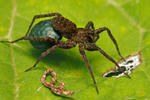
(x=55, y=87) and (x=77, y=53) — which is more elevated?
(x=77, y=53)

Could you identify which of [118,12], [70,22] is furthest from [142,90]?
[118,12]

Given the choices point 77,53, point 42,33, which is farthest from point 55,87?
point 77,53

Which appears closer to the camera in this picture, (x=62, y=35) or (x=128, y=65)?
(x=128, y=65)

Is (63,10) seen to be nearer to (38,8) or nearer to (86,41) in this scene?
(38,8)

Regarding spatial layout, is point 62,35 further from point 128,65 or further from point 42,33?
point 128,65

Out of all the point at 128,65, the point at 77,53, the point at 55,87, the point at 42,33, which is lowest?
the point at 55,87
